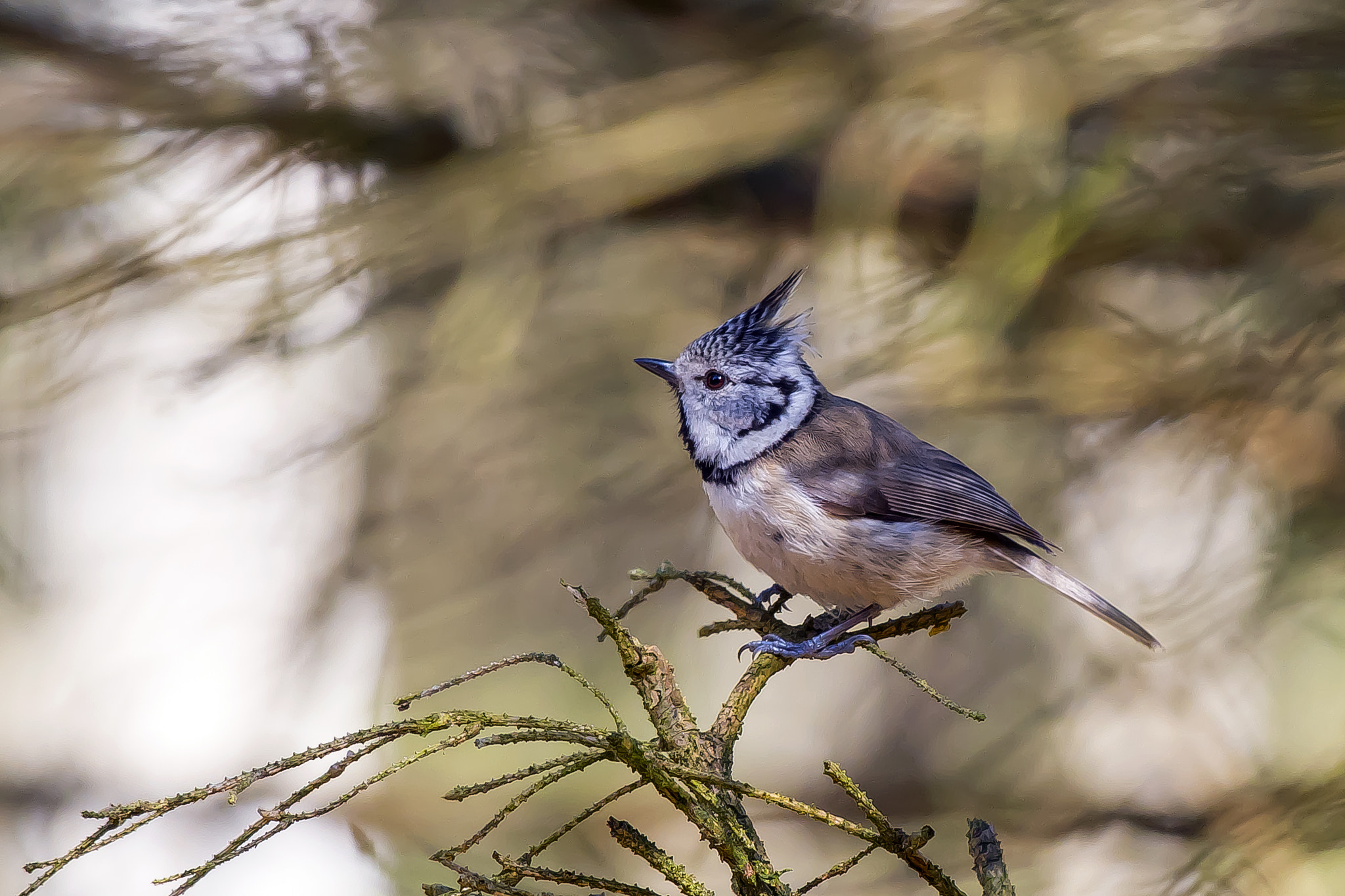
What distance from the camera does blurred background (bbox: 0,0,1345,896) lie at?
2.03 meters

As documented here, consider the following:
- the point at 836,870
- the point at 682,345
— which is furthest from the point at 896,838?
the point at 682,345

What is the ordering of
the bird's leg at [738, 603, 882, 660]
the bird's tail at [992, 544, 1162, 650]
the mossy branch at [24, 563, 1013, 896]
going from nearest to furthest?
the mossy branch at [24, 563, 1013, 896], the bird's leg at [738, 603, 882, 660], the bird's tail at [992, 544, 1162, 650]

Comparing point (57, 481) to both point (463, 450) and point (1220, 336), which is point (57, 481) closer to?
point (463, 450)

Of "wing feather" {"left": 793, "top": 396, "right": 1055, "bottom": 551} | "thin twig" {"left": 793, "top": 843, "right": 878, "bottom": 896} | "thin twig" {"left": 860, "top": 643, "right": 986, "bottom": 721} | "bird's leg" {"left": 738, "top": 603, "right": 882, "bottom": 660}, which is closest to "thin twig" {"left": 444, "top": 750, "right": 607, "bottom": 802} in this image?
"thin twig" {"left": 793, "top": 843, "right": 878, "bottom": 896}

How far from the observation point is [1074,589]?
1.28m

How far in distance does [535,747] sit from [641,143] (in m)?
1.54

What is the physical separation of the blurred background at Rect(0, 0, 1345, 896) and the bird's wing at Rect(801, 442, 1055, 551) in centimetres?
67

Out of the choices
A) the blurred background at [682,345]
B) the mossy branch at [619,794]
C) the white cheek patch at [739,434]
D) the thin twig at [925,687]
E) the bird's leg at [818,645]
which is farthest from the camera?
the blurred background at [682,345]

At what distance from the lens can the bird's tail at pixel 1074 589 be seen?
1.15m

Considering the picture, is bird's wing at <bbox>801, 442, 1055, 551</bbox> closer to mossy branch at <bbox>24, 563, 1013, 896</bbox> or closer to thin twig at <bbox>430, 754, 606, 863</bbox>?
mossy branch at <bbox>24, 563, 1013, 896</bbox>

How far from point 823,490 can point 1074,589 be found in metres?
0.36

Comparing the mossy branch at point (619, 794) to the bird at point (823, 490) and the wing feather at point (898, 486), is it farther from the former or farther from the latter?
the wing feather at point (898, 486)

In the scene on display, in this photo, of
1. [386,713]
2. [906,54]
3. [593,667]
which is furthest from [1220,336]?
[386,713]

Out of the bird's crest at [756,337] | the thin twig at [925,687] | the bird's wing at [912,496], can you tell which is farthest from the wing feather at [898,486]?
the thin twig at [925,687]
